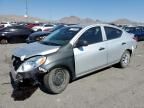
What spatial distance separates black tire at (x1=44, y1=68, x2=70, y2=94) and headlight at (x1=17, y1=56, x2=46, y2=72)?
343mm

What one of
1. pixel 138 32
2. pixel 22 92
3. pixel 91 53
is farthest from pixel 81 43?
pixel 138 32

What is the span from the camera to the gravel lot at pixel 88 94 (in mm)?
5168

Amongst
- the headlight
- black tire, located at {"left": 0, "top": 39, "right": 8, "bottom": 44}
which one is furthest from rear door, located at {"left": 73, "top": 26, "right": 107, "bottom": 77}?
black tire, located at {"left": 0, "top": 39, "right": 8, "bottom": 44}

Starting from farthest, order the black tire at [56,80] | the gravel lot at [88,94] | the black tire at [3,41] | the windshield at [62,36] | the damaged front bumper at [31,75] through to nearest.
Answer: the black tire at [3,41], the windshield at [62,36], the black tire at [56,80], the damaged front bumper at [31,75], the gravel lot at [88,94]

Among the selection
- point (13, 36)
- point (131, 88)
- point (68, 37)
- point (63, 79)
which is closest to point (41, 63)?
point (63, 79)

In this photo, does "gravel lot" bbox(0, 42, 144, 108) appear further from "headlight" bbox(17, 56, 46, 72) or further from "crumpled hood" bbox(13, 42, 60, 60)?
"crumpled hood" bbox(13, 42, 60, 60)

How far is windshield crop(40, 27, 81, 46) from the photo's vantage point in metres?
6.32

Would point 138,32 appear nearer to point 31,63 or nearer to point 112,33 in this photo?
point 112,33

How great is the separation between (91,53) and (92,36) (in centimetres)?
58

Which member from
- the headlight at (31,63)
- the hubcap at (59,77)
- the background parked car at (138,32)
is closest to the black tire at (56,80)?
the hubcap at (59,77)

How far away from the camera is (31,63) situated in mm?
5465

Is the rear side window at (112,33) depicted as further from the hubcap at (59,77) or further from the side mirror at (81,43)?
the hubcap at (59,77)

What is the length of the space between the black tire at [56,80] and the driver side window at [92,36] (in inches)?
43.8

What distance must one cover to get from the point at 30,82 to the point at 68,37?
1705mm
